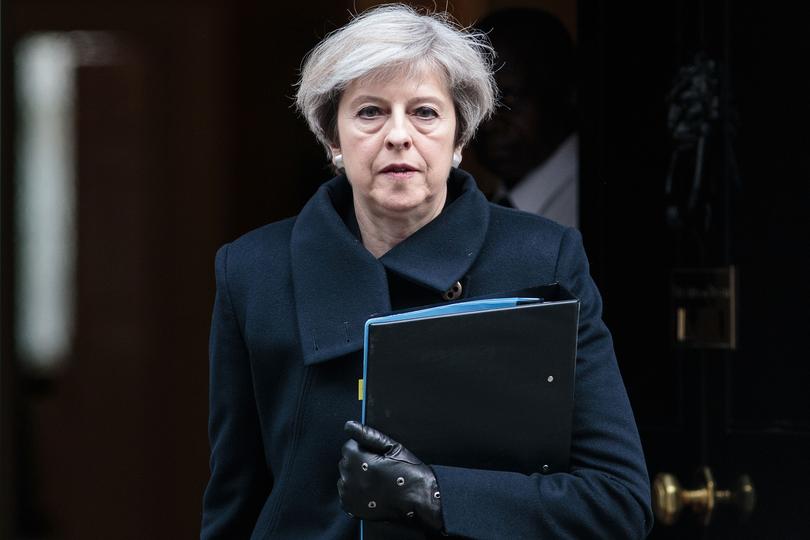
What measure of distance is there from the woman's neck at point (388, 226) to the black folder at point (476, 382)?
300 mm

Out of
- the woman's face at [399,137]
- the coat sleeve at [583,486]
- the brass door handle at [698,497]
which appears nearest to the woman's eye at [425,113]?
the woman's face at [399,137]

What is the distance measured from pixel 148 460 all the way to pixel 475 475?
2.40 metres

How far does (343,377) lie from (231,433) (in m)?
0.24

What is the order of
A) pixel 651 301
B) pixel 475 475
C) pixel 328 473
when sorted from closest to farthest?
pixel 475 475 < pixel 328 473 < pixel 651 301

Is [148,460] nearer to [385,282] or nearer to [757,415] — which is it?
[757,415]

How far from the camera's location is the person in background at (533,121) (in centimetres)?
379

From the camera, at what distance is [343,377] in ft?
7.25

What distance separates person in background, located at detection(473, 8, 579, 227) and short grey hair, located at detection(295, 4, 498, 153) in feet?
4.81

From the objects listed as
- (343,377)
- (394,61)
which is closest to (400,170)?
(394,61)

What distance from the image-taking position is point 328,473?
2203mm

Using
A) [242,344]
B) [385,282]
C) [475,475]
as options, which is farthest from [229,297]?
[475,475]

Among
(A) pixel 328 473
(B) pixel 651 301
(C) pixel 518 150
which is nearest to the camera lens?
(A) pixel 328 473

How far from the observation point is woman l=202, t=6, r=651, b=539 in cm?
209

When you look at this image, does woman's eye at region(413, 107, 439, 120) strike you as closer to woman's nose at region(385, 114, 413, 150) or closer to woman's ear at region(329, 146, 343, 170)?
woman's nose at region(385, 114, 413, 150)
